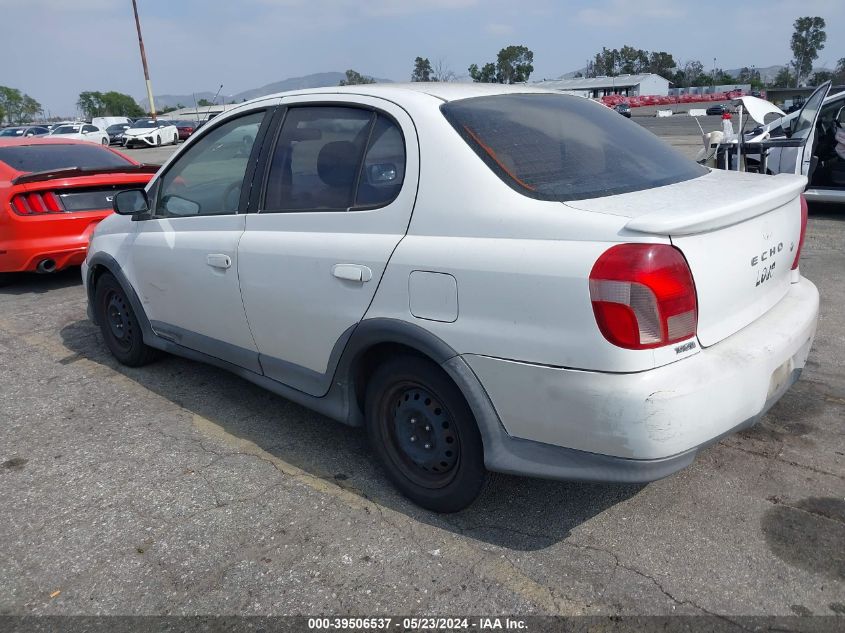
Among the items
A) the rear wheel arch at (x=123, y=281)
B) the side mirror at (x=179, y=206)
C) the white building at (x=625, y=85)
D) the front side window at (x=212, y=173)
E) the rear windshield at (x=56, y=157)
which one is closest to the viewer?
the front side window at (x=212, y=173)

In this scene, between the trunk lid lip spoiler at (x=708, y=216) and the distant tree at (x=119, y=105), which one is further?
the distant tree at (x=119, y=105)

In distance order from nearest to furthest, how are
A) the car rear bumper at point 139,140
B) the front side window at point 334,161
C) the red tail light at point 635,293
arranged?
1. the red tail light at point 635,293
2. the front side window at point 334,161
3. the car rear bumper at point 139,140

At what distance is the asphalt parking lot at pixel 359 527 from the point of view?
2553 mm

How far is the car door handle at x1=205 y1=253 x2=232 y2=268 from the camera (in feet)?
11.9

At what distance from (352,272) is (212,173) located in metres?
1.48

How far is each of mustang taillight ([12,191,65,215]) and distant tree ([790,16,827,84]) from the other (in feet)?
432

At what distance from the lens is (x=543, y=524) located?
2953 millimetres

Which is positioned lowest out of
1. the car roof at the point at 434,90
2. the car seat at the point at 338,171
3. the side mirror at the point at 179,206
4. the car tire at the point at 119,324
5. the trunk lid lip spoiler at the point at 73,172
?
the car tire at the point at 119,324

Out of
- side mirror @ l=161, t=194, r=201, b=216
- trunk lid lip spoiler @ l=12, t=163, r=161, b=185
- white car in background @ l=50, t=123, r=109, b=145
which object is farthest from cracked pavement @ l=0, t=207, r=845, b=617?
white car in background @ l=50, t=123, r=109, b=145

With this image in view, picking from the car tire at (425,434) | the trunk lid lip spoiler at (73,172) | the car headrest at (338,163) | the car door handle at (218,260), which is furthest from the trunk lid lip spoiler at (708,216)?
the trunk lid lip spoiler at (73,172)

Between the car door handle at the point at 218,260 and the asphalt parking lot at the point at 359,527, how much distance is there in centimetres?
94

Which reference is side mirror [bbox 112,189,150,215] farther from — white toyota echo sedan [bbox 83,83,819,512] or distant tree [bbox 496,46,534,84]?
distant tree [bbox 496,46,534,84]

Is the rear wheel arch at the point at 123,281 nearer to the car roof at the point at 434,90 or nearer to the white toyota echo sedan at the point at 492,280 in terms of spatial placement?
the white toyota echo sedan at the point at 492,280

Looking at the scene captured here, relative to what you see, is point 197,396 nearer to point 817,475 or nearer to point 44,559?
point 44,559
